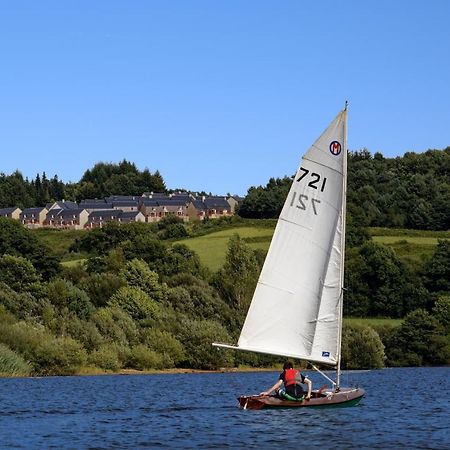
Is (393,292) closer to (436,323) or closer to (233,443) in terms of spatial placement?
(436,323)

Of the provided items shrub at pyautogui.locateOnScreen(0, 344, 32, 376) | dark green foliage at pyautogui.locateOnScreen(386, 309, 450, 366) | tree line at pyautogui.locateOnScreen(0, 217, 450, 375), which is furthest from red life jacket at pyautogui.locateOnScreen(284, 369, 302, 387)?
dark green foliage at pyautogui.locateOnScreen(386, 309, 450, 366)

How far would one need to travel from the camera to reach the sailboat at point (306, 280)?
44125mm

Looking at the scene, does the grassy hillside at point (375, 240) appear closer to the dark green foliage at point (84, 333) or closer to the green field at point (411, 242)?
the green field at point (411, 242)

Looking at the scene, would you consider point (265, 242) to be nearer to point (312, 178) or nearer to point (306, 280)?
point (306, 280)

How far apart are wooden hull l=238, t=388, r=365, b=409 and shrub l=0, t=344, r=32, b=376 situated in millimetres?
35722

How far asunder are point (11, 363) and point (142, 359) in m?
12.9

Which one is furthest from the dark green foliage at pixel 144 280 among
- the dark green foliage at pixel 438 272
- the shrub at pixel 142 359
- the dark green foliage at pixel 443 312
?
the dark green foliage at pixel 438 272

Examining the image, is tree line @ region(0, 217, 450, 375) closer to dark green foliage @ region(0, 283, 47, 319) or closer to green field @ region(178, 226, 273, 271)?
dark green foliage @ region(0, 283, 47, 319)

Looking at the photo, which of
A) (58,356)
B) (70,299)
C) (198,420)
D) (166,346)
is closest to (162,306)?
(70,299)

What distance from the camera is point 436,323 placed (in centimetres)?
11406

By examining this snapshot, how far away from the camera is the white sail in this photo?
44156 millimetres

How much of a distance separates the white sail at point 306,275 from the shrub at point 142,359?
4343cm

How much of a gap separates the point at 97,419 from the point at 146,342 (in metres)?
45.0

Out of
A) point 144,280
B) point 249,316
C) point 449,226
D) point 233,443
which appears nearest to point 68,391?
point 249,316
